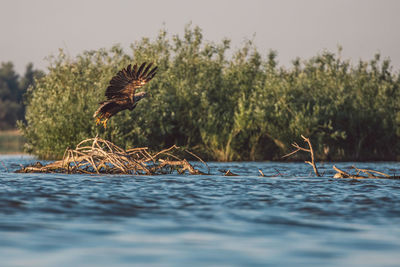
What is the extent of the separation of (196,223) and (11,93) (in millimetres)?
111445

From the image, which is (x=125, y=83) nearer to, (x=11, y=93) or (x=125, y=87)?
(x=125, y=87)

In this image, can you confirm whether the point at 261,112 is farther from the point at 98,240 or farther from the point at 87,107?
the point at 98,240

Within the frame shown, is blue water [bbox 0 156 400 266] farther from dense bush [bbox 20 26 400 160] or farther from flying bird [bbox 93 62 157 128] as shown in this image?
dense bush [bbox 20 26 400 160]

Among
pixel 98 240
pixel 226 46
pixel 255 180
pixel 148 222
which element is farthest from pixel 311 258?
pixel 226 46

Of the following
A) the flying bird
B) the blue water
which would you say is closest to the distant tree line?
the flying bird

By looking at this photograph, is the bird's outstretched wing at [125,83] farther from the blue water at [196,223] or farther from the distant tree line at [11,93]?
the distant tree line at [11,93]

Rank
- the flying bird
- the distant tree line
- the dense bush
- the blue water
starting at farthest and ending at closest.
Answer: the distant tree line, the dense bush, the flying bird, the blue water

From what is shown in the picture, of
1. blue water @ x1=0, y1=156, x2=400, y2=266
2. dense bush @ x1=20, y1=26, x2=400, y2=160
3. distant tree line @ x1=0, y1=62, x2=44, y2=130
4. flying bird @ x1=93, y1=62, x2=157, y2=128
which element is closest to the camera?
blue water @ x1=0, y1=156, x2=400, y2=266

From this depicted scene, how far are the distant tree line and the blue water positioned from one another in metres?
86.4

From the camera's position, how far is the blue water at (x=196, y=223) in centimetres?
715

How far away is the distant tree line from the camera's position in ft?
340

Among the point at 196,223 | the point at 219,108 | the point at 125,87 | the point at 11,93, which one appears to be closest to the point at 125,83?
the point at 125,87

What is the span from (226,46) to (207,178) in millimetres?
18626

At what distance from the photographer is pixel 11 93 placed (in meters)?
116
